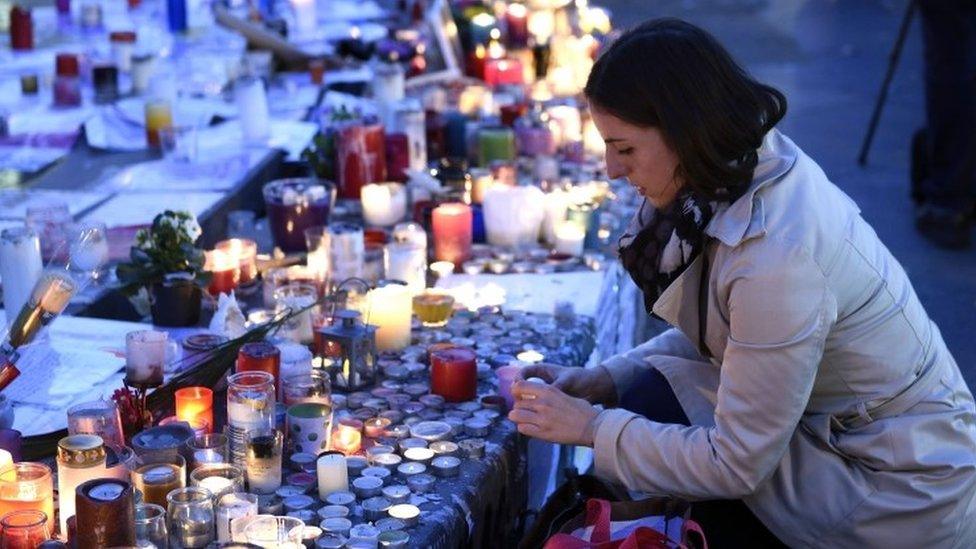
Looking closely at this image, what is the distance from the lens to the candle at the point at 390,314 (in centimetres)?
272

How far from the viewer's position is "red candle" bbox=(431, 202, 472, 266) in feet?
10.7

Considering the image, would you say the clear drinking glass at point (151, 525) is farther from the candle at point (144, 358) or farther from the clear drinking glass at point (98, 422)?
the candle at point (144, 358)

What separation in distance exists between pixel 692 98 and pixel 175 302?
49.0 inches

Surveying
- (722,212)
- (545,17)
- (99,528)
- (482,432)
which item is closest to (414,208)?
(482,432)

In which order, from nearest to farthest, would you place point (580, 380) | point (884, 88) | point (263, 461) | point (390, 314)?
1. point (263, 461)
2. point (580, 380)
3. point (390, 314)
4. point (884, 88)

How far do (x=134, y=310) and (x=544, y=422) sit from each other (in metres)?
1.15

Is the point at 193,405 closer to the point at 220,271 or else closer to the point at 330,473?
the point at 330,473

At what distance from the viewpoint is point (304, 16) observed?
231 inches

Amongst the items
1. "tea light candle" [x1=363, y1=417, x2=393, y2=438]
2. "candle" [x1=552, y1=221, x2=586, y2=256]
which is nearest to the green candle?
"candle" [x1=552, y1=221, x2=586, y2=256]

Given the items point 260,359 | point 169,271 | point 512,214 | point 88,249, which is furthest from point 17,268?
point 512,214

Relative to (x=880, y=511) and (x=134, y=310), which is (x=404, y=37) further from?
(x=880, y=511)

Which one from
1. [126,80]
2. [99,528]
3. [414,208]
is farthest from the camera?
[126,80]

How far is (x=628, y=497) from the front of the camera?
2.38m

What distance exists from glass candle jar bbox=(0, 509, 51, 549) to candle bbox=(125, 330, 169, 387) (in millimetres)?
618
